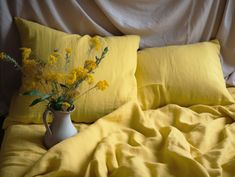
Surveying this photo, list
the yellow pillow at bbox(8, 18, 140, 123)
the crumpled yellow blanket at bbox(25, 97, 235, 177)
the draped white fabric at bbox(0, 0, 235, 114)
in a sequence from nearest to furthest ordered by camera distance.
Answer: the crumpled yellow blanket at bbox(25, 97, 235, 177) < the yellow pillow at bbox(8, 18, 140, 123) < the draped white fabric at bbox(0, 0, 235, 114)

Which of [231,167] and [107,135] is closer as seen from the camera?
[231,167]

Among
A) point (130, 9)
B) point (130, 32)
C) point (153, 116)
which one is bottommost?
point (153, 116)

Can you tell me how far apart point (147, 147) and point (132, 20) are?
26.4 inches

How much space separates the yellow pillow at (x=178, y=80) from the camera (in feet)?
5.00

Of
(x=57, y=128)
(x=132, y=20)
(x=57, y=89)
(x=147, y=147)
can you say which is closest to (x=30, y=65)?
(x=57, y=89)

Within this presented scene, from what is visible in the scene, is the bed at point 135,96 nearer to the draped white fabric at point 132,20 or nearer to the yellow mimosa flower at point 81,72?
the draped white fabric at point 132,20

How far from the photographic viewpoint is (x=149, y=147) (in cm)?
122

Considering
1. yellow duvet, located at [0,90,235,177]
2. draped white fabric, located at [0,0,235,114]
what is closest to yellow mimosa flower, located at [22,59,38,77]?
yellow duvet, located at [0,90,235,177]

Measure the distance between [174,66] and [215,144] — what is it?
1.43 feet

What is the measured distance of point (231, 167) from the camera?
112cm

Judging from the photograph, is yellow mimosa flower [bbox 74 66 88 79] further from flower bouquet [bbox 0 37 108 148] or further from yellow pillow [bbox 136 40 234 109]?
yellow pillow [bbox 136 40 234 109]

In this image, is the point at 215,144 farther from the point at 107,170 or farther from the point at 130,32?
the point at 130,32

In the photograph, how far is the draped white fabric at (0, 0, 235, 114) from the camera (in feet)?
4.96

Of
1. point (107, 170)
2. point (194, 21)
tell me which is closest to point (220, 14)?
point (194, 21)
